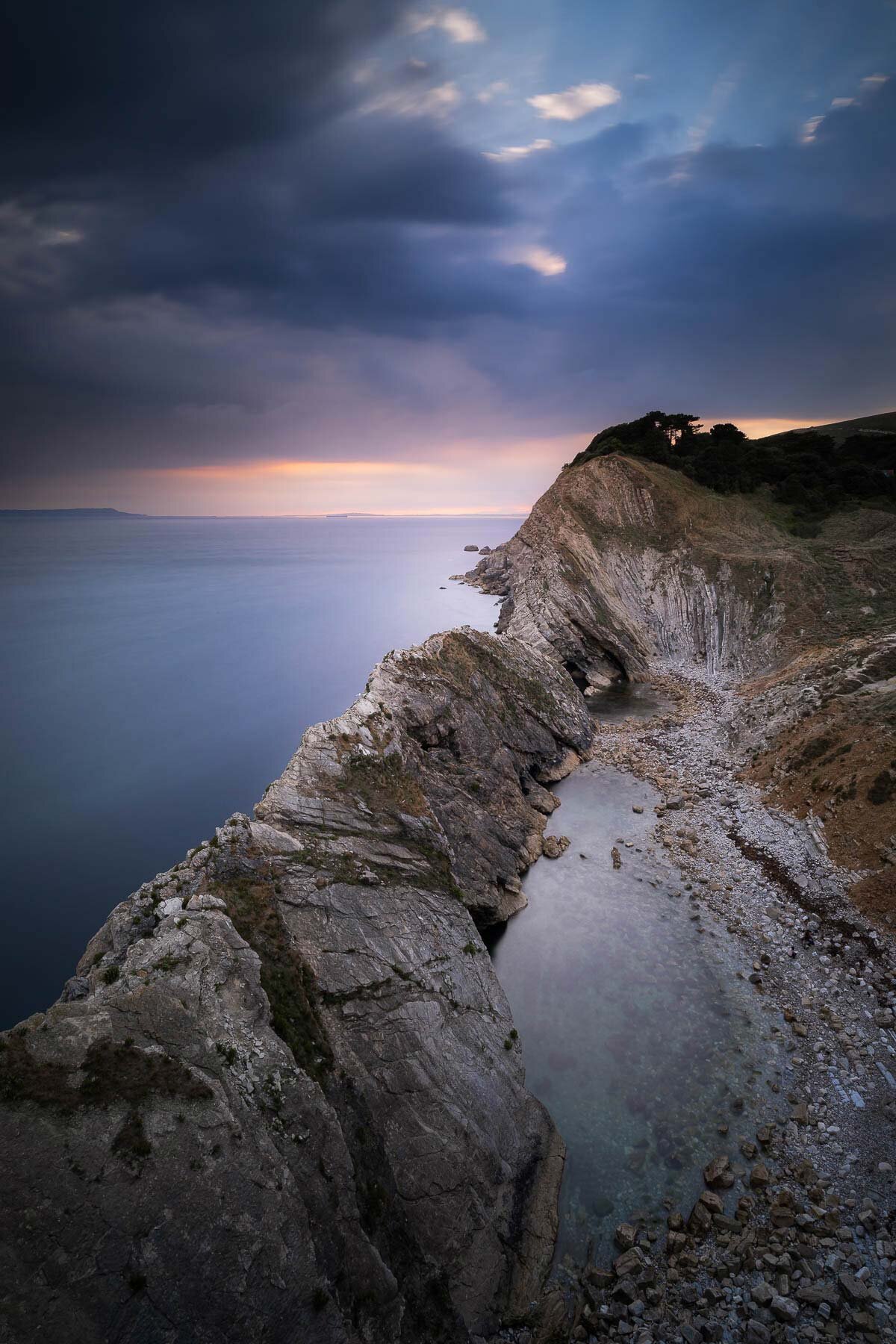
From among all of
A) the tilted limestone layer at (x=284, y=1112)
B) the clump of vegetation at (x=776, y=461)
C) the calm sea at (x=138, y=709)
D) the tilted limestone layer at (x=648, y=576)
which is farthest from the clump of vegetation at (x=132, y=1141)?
the clump of vegetation at (x=776, y=461)

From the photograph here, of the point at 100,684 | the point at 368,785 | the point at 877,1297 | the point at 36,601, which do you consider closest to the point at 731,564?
the point at 368,785

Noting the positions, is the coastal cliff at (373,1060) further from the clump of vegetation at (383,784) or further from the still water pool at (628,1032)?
the still water pool at (628,1032)

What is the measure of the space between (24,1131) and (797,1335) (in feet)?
47.0

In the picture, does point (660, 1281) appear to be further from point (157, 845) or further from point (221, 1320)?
point (157, 845)

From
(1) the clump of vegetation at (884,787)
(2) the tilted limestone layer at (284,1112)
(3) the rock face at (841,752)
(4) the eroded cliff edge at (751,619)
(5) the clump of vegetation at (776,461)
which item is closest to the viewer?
(2) the tilted limestone layer at (284,1112)

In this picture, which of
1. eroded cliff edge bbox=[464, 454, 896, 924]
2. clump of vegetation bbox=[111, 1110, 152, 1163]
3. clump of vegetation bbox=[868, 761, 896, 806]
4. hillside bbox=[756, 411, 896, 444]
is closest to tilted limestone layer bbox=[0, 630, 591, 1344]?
clump of vegetation bbox=[111, 1110, 152, 1163]

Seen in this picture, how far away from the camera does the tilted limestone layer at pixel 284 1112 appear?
25.1 ft

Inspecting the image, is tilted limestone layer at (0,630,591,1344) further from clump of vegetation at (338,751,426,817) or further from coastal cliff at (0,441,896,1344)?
clump of vegetation at (338,751,426,817)

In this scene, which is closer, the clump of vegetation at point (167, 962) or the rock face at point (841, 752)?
the clump of vegetation at point (167, 962)

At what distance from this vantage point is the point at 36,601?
3819 inches

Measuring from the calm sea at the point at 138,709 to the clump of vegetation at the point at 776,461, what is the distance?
34.1 m

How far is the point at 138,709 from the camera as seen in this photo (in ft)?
178

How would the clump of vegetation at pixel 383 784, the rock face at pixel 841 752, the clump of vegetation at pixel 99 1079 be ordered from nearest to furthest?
the clump of vegetation at pixel 99 1079 → the clump of vegetation at pixel 383 784 → the rock face at pixel 841 752

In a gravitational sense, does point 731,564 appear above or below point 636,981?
above
